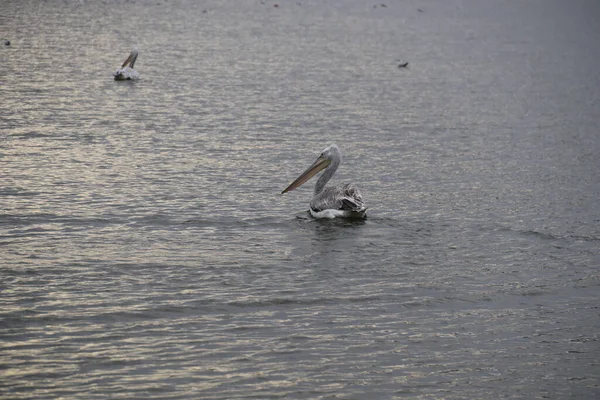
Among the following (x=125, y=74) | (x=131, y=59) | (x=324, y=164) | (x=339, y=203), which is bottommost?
(x=339, y=203)

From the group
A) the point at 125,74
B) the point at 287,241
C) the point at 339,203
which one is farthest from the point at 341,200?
the point at 125,74

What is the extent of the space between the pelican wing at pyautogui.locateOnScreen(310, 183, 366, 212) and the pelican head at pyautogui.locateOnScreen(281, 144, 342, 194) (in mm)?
1192

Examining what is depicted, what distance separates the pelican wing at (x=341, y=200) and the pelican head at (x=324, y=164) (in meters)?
1.19

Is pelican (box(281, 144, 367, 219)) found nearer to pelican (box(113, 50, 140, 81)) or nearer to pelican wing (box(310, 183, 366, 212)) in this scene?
pelican wing (box(310, 183, 366, 212))

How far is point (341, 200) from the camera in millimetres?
14070

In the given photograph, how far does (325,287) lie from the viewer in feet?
37.1

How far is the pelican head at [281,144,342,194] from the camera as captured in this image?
1557cm

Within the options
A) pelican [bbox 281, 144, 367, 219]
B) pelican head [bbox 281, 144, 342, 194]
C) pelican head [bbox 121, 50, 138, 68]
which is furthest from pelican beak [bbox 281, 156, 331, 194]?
pelican head [bbox 121, 50, 138, 68]

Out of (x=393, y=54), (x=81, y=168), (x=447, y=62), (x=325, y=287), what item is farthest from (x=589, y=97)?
(x=325, y=287)

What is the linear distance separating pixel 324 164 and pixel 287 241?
2846 millimetres

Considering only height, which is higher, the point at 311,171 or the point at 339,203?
the point at 311,171

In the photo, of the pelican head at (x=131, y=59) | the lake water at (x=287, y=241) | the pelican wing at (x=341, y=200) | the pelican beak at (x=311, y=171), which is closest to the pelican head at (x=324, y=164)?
the pelican beak at (x=311, y=171)

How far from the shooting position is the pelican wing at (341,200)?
1404 cm

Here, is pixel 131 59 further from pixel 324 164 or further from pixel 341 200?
pixel 341 200
